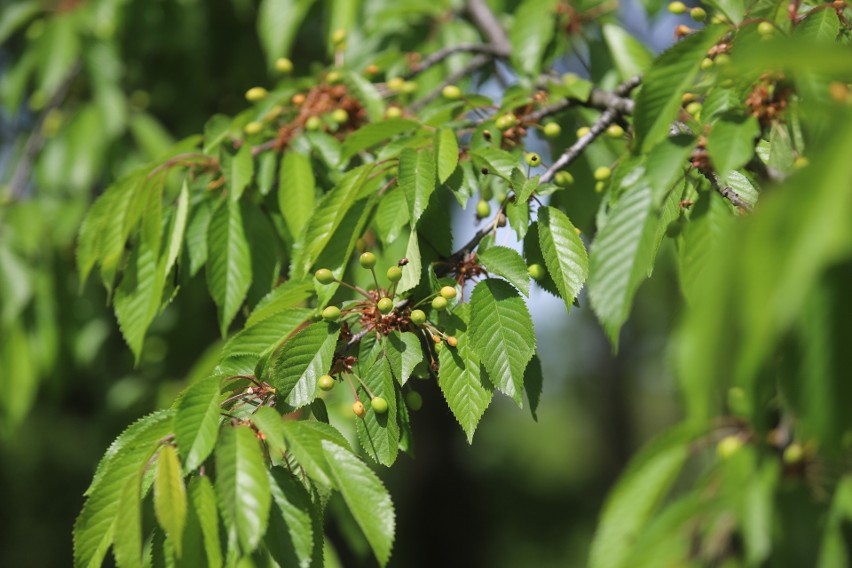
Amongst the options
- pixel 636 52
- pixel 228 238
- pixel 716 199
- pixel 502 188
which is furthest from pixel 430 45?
pixel 716 199

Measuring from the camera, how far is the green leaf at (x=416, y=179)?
146 cm

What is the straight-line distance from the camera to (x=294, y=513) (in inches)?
49.1

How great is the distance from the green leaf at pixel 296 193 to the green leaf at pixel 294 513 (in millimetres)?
783

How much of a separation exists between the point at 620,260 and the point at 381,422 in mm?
584

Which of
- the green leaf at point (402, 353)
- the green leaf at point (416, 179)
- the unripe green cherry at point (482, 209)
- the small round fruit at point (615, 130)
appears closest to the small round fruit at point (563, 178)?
the small round fruit at point (615, 130)

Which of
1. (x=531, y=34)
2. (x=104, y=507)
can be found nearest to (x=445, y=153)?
(x=104, y=507)

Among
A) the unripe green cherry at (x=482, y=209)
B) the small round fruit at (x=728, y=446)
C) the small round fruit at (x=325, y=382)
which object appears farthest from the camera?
the unripe green cherry at (x=482, y=209)

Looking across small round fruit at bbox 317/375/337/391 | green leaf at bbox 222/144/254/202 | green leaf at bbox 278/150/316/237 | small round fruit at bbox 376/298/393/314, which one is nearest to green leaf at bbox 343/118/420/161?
green leaf at bbox 278/150/316/237

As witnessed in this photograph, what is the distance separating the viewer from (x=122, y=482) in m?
1.26

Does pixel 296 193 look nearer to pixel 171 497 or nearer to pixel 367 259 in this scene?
pixel 367 259

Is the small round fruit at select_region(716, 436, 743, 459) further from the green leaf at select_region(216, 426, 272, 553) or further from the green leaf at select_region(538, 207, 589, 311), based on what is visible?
the green leaf at select_region(216, 426, 272, 553)

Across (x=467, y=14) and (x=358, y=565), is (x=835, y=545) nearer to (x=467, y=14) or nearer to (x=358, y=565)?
(x=467, y=14)

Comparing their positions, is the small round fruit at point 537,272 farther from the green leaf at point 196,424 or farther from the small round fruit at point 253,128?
the small round fruit at point 253,128

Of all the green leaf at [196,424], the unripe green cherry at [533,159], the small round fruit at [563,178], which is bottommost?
the small round fruit at [563,178]
